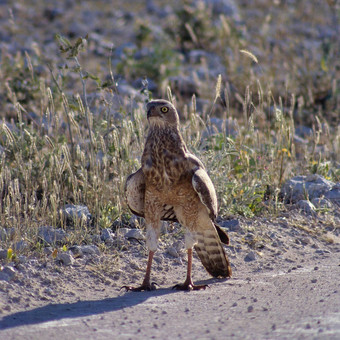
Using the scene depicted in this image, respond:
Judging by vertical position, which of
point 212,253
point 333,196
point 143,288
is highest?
point 333,196

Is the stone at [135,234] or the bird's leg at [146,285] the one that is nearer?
the bird's leg at [146,285]

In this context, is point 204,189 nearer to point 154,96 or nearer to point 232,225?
point 232,225

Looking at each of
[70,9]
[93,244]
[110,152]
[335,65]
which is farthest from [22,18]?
[93,244]

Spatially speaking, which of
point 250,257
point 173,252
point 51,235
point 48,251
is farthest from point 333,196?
point 48,251

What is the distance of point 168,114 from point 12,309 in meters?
2.03

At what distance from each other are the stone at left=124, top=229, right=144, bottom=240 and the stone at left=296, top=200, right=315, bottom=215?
6.49ft

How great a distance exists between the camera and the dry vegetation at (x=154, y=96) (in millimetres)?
6828

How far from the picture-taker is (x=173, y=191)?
17.3 ft

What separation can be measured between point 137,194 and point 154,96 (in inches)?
237

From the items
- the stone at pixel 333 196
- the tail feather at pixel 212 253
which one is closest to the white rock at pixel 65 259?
the tail feather at pixel 212 253

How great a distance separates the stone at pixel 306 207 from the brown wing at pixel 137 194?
2098mm

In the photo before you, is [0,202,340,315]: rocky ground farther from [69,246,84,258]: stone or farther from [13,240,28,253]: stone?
[13,240,28,253]: stone

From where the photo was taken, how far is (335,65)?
39.0 feet

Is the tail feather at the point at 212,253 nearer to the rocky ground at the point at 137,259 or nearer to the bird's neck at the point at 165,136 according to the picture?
the rocky ground at the point at 137,259
